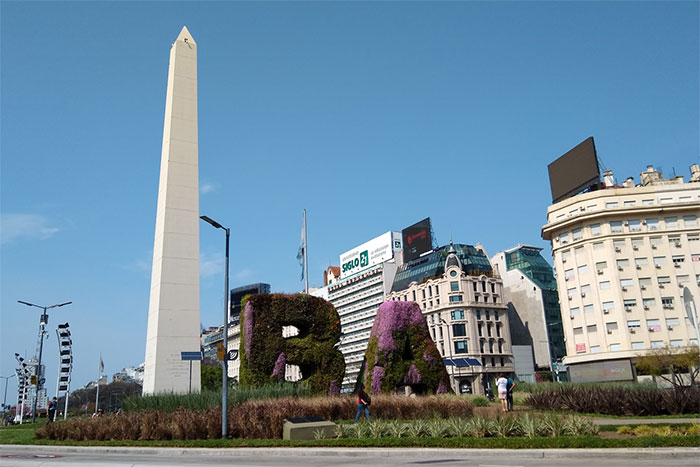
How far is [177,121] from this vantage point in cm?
3120

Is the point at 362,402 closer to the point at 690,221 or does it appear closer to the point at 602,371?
the point at 602,371

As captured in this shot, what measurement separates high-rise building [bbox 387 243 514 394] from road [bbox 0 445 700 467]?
2841 inches

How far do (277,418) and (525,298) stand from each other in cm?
9319

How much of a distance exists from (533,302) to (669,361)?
186 feet

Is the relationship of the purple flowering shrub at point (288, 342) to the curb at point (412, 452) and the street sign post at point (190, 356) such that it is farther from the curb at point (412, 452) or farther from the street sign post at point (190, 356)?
the curb at point (412, 452)

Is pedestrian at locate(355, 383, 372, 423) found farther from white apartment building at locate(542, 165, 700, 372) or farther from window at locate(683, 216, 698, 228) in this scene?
window at locate(683, 216, 698, 228)

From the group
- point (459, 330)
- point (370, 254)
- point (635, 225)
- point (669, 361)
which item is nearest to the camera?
point (669, 361)

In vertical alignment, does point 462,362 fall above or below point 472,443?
above

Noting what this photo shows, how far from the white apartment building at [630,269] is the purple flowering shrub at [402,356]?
106 ft

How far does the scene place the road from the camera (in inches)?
426

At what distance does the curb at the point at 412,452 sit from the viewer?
11.0m

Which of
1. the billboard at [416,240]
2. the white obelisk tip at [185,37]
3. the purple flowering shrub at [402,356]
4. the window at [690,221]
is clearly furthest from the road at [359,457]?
the billboard at [416,240]

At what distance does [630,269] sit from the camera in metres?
53.5

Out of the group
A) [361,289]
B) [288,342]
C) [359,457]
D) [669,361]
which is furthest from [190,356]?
[361,289]
